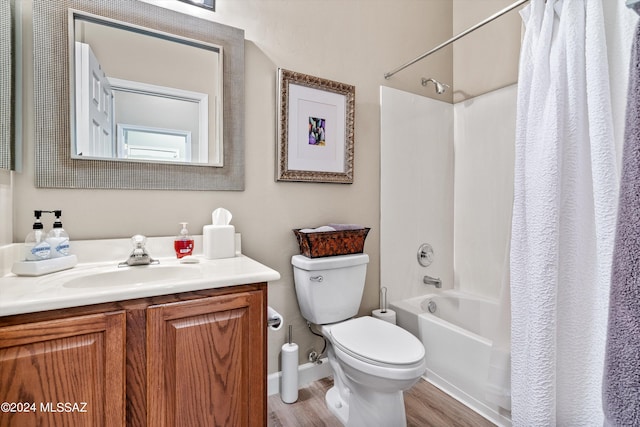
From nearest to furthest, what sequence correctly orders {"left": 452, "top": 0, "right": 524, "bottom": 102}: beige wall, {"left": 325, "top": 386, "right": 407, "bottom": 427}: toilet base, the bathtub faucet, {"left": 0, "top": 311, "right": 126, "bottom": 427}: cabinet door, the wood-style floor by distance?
{"left": 0, "top": 311, "right": 126, "bottom": 427}: cabinet door
{"left": 325, "top": 386, "right": 407, "bottom": 427}: toilet base
the wood-style floor
{"left": 452, "top": 0, "right": 524, "bottom": 102}: beige wall
the bathtub faucet

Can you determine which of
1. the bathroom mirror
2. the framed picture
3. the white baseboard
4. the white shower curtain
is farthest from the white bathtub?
the bathroom mirror

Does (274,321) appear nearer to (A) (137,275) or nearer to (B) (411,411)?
(A) (137,275)

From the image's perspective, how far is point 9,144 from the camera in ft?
3.61

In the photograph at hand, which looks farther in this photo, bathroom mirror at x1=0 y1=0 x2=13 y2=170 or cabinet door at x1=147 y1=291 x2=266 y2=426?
bathroom mirror at x1=0 y1=0 x2=13 y2=170

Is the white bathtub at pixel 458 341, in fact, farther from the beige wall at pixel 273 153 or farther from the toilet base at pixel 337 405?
the toilet base at pixel 337 405

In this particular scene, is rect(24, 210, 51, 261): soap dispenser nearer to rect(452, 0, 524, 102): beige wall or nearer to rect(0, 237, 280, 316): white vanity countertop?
rect(0, 237, 280, 316): white vanity countertop

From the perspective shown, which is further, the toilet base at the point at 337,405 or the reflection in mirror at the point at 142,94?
the toilet base at the point at 337,405

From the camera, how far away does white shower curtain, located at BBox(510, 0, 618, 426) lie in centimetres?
100

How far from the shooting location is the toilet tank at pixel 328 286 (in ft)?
5.24

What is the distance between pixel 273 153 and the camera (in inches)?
66.2

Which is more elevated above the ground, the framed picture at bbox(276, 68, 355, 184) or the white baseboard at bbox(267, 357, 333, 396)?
the framed picture at bbox(276, 68, 355, 184)

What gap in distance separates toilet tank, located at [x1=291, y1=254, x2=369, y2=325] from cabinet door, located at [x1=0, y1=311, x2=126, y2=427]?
0.89 metres

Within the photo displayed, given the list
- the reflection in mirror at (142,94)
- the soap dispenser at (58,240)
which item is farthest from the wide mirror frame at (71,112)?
the soap dispenser at (58,240)

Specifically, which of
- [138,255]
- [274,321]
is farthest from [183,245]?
[274,321]
